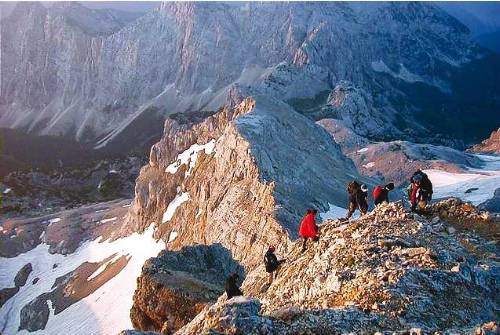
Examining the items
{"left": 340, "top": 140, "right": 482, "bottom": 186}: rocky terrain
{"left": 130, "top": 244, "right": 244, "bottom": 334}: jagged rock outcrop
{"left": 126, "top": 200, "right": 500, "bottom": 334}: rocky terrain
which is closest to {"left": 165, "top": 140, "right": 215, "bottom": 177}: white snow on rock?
{"left": 130, "top": 244, "right": 244, "bottom": 334}: jagged rock outcrop

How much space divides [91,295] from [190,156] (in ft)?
111

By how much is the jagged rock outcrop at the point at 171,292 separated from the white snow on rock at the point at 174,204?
166ft

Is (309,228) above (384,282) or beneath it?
beneath

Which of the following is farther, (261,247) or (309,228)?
(261,247)

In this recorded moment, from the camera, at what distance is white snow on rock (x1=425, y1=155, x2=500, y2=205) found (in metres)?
104

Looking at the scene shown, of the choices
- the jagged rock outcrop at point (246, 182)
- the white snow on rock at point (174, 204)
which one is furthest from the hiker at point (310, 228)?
the white snow on rock at point (174, 204)

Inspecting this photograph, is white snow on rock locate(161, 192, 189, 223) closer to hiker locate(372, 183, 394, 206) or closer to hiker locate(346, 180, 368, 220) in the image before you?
hiker locate(346, 180, 368, 220)

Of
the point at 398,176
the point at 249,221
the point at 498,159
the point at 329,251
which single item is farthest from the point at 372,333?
the point at 498,159

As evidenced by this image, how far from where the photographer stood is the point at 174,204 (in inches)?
4198

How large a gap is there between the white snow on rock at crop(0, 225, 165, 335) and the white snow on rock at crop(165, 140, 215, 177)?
14.2m

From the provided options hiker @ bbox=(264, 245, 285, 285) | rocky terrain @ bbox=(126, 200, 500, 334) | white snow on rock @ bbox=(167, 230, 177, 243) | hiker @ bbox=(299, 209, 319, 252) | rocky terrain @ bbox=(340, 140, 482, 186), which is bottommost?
rocky terrain @ bbox=(340, 140, 482, 186)

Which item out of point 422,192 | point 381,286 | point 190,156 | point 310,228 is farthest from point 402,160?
point 381,286

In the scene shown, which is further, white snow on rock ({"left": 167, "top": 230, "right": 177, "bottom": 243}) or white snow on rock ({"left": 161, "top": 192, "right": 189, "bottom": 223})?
white snow on rock ({"left": 161, "top": 192, "right": 189, "bottom": 223})

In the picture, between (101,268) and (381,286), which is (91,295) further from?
(381,286)
